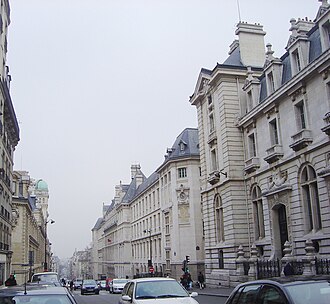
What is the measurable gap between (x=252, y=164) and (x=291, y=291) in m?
24.9

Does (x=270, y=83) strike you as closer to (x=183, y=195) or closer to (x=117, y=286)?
(x=117, y=286)

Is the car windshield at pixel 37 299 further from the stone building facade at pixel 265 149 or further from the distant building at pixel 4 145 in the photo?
the distant building at pixel 4 145

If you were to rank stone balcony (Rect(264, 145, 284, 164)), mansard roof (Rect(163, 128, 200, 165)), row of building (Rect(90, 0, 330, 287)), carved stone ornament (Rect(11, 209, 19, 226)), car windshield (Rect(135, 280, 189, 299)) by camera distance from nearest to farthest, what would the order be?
1. car windshield (Rect(135, 280, 189, 299))
2. row of building (Rect(90, 0, 330, 287))
3. stone balcony (Rect(264, 145, 284, 164))
4. carved stone ornament (Rect(11, 209, 19, 226))
5. mansard roof (Rect(163, 128, 200, 165))

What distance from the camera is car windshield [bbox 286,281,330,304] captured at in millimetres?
5707

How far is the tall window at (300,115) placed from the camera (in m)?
25.7

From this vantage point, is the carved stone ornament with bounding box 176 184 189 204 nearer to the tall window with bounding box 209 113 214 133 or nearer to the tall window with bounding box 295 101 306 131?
the tall window with bounding box 209 113 214 133

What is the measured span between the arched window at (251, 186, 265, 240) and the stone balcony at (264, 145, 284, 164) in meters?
3.34

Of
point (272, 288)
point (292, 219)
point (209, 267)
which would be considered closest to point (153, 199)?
point (209, 267)

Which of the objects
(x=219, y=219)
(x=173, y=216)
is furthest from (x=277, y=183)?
(x=173, y=216)

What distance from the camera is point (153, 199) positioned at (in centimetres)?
6391

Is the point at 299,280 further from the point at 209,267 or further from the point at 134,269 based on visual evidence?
the point at 134,269

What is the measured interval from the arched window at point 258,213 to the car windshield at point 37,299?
78.8ft

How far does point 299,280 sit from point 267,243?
76.9ft

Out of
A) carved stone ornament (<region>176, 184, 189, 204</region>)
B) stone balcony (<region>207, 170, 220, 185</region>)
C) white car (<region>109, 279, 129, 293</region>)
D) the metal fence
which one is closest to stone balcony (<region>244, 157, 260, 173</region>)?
stone balcony (<region>207, 170, 220, 185</region>)
